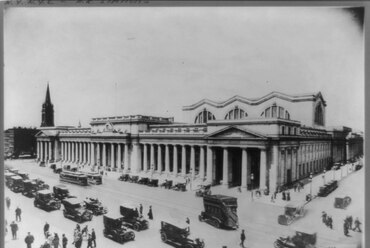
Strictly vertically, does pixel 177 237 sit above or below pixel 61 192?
below

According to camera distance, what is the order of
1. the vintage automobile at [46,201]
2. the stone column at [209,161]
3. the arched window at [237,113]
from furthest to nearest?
1. the vintage automobile at [46,201]
2. the stone column at [209,161]
3. the arched window at [237,113]

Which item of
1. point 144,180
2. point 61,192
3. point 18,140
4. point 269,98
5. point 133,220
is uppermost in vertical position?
point 269,98

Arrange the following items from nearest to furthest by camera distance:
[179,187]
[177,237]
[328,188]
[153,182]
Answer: [328,188] < [177,237] < [179,187] < [153,182]

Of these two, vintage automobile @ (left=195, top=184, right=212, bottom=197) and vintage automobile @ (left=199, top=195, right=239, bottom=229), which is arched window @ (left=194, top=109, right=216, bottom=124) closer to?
vintage automobile @ (left=195, top=184, right=212, bottom=197)

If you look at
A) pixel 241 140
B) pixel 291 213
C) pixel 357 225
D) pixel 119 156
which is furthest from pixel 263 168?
pixel 119 156

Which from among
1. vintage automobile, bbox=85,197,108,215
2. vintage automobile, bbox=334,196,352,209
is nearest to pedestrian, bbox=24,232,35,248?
vintage automobile, bbox=85,197,108,215

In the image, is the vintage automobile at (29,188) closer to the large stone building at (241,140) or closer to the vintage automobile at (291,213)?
the large stone building at (241,140)

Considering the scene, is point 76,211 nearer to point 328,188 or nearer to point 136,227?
point 136,227

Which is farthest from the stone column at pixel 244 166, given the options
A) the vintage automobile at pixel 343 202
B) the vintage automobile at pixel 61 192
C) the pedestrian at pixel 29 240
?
the pedestrian at pixel 29 240
